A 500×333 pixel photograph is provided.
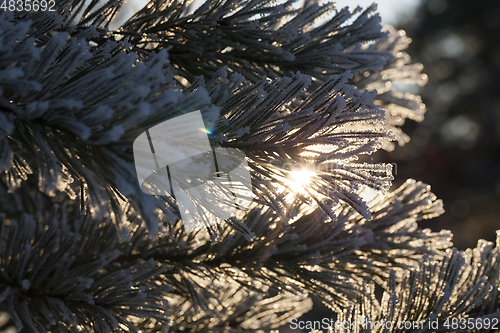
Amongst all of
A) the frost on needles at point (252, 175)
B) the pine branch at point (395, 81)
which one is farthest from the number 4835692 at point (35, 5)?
the pine branch at point (395, 81)

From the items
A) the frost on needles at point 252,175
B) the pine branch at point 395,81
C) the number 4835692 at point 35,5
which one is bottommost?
the frost on needles at point 252,175

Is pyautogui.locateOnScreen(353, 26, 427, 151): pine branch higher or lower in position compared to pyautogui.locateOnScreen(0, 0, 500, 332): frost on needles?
higher

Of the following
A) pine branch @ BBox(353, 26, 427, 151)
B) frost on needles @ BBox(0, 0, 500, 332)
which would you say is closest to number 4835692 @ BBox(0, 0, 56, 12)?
frost on needles @ BBox(0, 0, 500, 332)

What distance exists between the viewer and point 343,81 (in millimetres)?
601

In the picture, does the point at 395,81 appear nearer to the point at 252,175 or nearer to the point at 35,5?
the point at 252,175

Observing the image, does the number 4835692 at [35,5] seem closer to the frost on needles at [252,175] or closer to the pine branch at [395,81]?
the frost on needles at [252,175]

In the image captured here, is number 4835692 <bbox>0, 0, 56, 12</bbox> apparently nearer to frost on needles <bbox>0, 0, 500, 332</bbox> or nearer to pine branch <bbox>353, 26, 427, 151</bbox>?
frost on needles <bbox>0, 0, 500, 332</bbox>

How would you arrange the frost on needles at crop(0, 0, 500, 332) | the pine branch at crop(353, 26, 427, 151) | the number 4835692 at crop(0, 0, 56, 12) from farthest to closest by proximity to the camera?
the pine branch at crop(353, 26, 427, 151), the number 4835692 at crop(0, 0, 56, 12), the frost on needles at crop(0, 0, 500, 332)

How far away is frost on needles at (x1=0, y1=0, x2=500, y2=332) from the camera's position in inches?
18.5

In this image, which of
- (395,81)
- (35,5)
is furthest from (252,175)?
(395,81)

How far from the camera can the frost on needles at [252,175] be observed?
470mm

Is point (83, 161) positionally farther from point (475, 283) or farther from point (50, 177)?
point (475, 283)

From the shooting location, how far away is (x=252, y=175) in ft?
1.97

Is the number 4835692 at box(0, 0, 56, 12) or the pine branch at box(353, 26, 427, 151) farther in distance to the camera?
the pine branch at box(353, 26, 427, 151)
